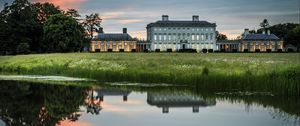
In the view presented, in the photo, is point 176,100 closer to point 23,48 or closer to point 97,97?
point 97,97

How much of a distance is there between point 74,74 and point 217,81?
48.1ft

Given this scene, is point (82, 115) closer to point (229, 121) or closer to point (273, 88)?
point (229, 121)

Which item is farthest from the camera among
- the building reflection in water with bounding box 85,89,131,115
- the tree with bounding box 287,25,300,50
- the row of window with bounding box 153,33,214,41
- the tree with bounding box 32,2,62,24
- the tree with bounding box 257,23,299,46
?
the tree with bounding box 257,23,299,46

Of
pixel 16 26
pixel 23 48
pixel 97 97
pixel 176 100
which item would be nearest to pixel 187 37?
pixel 16 26

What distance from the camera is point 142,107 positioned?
20.5m

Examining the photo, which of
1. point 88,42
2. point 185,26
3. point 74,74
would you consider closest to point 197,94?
point 74,74

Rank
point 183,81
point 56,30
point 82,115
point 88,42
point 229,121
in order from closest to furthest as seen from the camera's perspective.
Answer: point 229,121, point 82,115, point 183,81, point 56,30, point 88,42

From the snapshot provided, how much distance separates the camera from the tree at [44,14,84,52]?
81438 millimetres

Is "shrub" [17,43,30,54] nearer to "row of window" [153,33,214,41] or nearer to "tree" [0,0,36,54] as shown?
"tree" [0,0,36,54]

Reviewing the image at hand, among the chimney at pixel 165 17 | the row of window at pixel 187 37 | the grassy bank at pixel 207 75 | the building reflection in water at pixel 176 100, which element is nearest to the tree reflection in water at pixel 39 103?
the building reflection in water at pixel 176 100

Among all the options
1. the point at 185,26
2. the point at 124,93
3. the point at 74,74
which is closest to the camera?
the point at 124,93

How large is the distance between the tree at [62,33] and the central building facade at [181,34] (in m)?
55.3

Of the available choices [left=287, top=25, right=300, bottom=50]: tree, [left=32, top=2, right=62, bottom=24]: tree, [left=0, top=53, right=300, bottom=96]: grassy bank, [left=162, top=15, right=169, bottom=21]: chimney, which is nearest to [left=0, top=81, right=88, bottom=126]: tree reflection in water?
[left=0, top=53, right=300, bottom=96]: grassy bank

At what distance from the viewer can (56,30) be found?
81.1 meters
